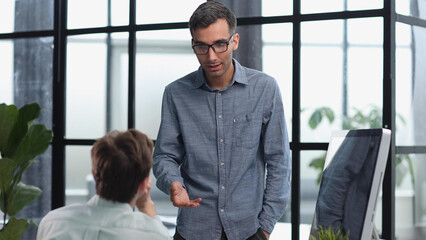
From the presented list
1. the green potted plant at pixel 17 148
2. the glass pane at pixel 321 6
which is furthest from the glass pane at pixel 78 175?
the glass pane at pixel 321 6

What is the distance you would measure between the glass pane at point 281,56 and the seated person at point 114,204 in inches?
67.4

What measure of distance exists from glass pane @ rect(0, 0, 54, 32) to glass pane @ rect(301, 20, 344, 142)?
5.68ft

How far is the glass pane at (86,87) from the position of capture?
3816mm

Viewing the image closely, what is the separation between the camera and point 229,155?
2.18m

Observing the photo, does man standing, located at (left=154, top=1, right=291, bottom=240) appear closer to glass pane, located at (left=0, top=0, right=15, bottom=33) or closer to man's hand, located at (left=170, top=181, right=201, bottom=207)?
man's hand, located at (left=170, top=181, right=201, bottom=207)

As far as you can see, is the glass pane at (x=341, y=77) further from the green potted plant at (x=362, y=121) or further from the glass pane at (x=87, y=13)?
the glass pane at (x=87, y=13)

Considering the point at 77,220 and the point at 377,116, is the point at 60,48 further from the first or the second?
the point at 77,220

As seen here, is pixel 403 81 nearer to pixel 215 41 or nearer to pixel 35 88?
pixel 215 41

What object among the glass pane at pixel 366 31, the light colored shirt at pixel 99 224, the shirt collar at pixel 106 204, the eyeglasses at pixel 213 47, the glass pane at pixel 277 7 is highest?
the glass pane at pixel 277 7

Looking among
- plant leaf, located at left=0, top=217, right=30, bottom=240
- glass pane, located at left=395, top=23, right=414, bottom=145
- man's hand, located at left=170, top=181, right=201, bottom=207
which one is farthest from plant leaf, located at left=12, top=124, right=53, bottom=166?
glass pane, located at left=395, top=23, right=414, bottom=145

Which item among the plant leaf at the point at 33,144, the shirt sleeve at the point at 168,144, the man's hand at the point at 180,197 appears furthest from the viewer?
the plant leaf at the point at 33,144

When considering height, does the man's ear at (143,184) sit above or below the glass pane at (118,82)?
below

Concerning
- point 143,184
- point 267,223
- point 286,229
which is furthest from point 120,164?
point 286,229

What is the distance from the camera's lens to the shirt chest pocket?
2186mm
